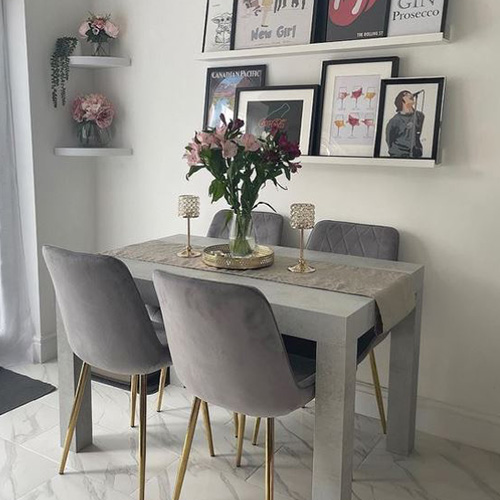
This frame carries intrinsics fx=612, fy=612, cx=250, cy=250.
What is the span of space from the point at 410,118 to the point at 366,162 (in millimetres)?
254

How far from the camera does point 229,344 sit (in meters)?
1.79

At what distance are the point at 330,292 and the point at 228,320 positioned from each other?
0.47m

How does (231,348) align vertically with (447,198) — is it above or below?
below

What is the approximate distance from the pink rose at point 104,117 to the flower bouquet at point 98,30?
32 centimetres

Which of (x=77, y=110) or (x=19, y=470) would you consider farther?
(x=77, y=110)

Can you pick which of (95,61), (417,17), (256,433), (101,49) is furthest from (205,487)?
(101,49)

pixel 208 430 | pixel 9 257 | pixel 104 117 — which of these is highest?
pixel 104 117

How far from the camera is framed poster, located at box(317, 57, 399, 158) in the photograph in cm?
266

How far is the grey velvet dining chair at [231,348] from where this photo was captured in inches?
68.1

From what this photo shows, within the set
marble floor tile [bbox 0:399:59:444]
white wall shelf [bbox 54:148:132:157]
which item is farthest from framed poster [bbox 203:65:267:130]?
marble floor tile [bbox 0:399:59:444]

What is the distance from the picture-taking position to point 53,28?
3320mm

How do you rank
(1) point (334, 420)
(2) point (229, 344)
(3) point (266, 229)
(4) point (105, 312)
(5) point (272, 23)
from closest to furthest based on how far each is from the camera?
(2) point (229, 344) → (1) point (334, 420) → (4) point (105, 312) → (5) point (272, 23) → (3) point (266, 229)

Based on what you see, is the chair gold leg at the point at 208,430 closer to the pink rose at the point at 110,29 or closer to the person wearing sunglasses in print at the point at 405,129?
the person wearing sunglasses in print at the point at 405,129

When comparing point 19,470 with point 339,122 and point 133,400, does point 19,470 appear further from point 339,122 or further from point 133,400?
point 339,122
